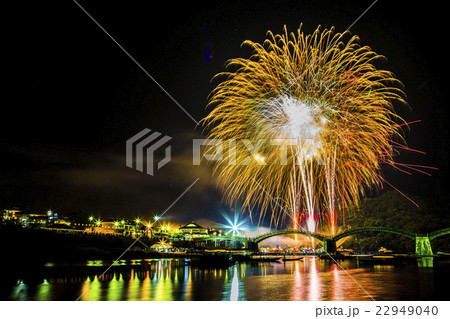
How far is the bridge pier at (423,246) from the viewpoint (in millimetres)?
92688

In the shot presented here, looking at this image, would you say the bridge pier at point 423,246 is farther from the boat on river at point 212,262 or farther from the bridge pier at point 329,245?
the boat on river at point 212,262

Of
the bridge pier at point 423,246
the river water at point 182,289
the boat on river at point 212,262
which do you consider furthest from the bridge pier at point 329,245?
the river water at point 182,289

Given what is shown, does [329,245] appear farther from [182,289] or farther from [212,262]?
[182,289]

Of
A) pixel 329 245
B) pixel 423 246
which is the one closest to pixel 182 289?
pixel 423 246

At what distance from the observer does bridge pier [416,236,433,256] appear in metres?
92.7

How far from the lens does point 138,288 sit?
3656 centimetres

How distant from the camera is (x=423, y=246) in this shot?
308 ft

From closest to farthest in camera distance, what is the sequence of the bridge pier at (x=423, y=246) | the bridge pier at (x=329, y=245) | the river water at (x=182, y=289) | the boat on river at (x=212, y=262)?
1. the river water at (x=182, y=289)
2. the boat on river at (x=212, y=262)
3. the bridge pier at (x=423, y=246)
4. the bridge pier at (x=329, y=245)

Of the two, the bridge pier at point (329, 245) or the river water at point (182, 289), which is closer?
the river water at point (182, 289)

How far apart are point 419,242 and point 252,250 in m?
57.6

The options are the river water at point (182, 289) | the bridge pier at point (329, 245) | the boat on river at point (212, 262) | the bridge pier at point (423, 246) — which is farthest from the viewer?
the bridge pier at point (329, 245)

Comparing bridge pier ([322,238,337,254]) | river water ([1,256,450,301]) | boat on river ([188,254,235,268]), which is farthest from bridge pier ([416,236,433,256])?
river water ([1,256,450,301])

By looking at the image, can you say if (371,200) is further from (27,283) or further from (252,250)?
(27,283)

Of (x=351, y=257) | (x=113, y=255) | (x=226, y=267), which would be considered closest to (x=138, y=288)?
(x=226, y=267)
